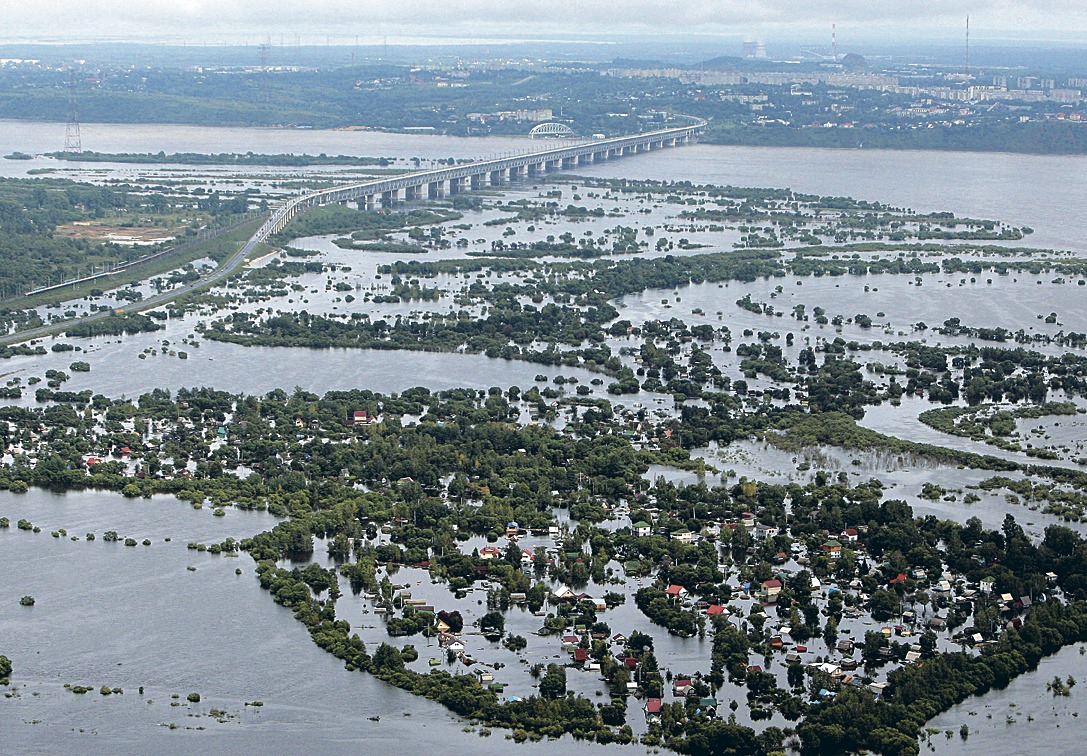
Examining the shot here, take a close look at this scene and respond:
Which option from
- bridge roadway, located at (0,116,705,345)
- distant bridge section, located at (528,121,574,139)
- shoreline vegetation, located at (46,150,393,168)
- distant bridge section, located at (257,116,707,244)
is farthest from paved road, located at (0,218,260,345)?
distant bridge section, located at (528,121,574,139)

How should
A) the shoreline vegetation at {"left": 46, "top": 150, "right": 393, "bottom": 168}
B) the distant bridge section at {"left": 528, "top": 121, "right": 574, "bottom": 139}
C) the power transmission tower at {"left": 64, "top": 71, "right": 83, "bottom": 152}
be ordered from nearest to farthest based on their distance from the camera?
the shoreline vegetation at {"left": 46, "top": 150, "right": 393, "bottom": 168} < the power transmission tower at {"left": 64, "top": 71, "right": 83, "bottom": 152} < the distant bridge section at {"left": 528, "top": 121, "right": 574, "bottom": 139}

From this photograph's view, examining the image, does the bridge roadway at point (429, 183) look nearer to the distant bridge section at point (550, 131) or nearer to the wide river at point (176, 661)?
the distant bridge section at point (550, 131)

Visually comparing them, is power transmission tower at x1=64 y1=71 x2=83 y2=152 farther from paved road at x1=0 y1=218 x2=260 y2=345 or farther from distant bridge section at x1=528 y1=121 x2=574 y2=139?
paved road at x1=0 y1=218 x2=260 y2=345

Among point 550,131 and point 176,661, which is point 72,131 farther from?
point 176,661

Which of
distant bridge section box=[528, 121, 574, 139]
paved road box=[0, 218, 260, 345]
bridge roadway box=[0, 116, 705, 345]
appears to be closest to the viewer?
paved road box=[0, 218, 260, 345]

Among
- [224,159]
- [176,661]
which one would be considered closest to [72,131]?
[224,159]

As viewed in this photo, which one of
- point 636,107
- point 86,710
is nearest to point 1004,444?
point 86,710

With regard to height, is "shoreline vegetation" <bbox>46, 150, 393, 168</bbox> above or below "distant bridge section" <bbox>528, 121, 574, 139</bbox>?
below
